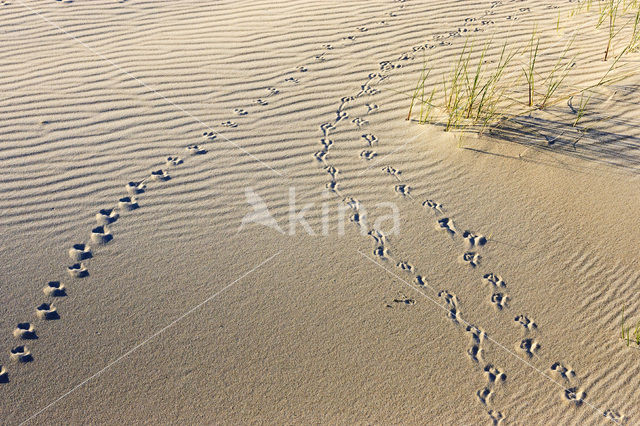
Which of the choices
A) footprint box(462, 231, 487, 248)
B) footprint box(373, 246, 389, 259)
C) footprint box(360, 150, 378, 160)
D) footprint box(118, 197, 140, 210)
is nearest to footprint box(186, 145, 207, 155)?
footprint box(118, 197, 140, 210)

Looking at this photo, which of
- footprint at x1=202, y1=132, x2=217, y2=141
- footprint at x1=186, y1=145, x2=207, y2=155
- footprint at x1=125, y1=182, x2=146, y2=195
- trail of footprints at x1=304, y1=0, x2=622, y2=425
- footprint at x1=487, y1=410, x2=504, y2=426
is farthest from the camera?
footprint at x1=202, y1=132, x2=217, y2=141

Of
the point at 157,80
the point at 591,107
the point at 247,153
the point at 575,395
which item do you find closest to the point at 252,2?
the point at 157,80

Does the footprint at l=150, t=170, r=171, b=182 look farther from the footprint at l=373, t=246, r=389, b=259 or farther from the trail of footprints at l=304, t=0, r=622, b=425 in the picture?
the footprint at l=373, t=246, r=389, b=259

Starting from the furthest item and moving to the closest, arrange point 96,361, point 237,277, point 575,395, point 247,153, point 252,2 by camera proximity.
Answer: point 252,2, point 247,153, point 237,277, point 96,361, point 575,395

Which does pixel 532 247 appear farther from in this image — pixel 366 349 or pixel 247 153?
pixel 247 153

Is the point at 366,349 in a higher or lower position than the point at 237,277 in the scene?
lower
